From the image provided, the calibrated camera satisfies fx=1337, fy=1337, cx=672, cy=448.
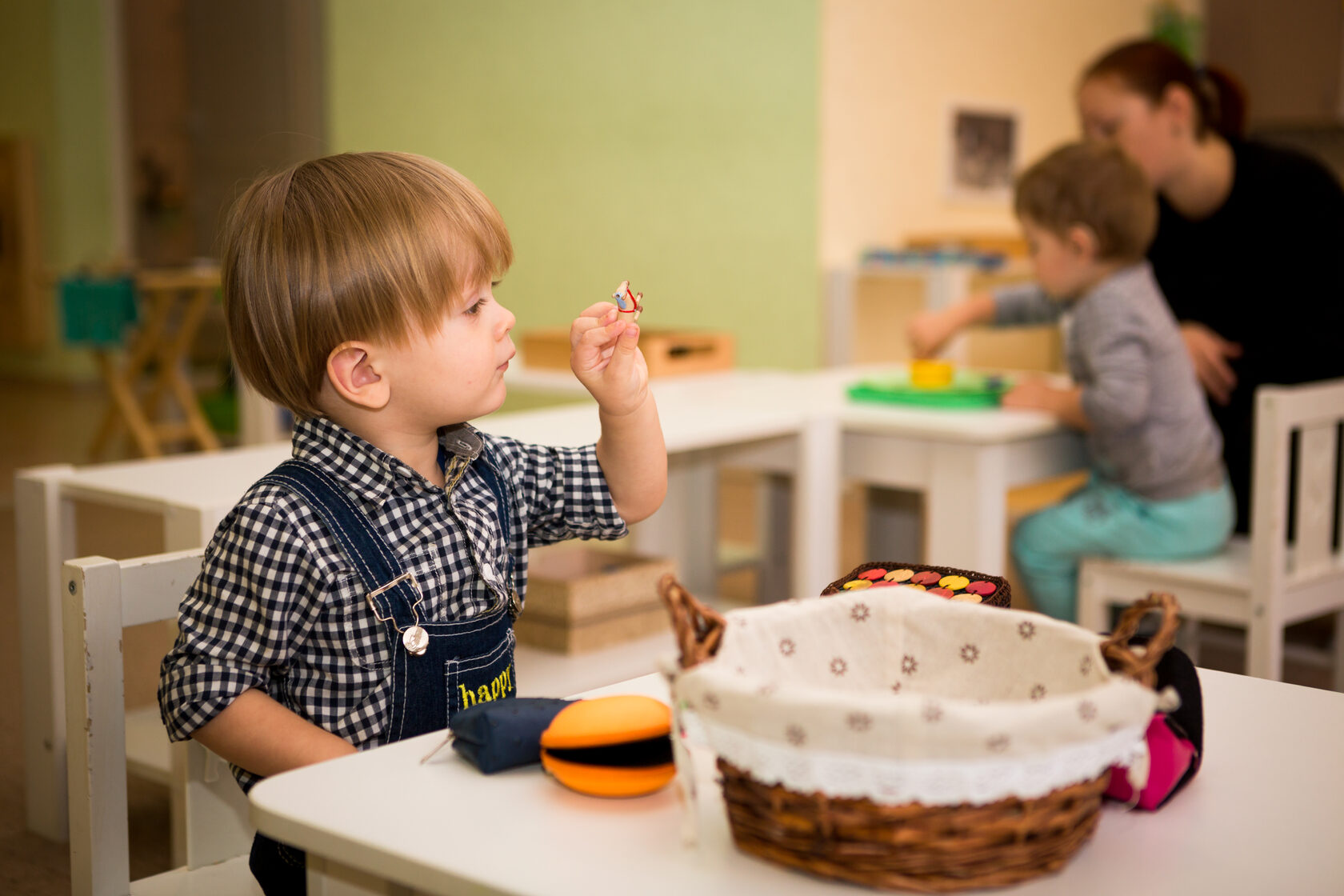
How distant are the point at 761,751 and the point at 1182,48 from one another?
5661mm

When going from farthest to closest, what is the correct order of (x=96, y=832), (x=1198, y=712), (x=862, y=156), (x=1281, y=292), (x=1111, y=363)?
(x=862, y=156), (x=1281, y=292), (x=1111, y=363), (x=96, y=832), (x=1198, y=712)

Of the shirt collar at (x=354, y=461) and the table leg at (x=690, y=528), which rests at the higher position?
the shirt collar at (x=354, y=461)

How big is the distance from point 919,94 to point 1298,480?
115 inches

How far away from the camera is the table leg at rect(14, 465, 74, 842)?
161 centimetres

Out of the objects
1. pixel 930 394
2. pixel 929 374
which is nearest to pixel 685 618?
pixel 930 394

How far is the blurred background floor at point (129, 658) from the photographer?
1753 mm

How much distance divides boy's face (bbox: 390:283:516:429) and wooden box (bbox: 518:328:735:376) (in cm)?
151

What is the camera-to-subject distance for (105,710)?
0.96m

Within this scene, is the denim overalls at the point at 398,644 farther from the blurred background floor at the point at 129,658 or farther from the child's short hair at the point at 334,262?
the blurred background floor at the point at 129,658

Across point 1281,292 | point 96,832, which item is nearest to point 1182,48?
point 1281,292

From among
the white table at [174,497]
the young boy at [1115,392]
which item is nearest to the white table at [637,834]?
the white table at [174,497]

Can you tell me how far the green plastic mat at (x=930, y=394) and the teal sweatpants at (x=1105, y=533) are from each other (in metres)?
0.22

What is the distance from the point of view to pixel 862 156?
172 inches

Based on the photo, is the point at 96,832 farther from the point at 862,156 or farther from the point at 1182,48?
the point at 1182,48
